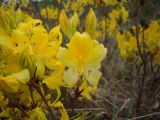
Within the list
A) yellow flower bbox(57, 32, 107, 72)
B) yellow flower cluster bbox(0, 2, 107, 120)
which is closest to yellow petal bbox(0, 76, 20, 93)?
yellow flower cluster bbox(0, 2, 107, 120)

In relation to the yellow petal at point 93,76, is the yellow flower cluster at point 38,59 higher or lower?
higher

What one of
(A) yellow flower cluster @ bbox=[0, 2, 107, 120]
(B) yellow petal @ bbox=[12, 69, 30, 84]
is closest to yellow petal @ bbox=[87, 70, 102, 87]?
(A) yellow flower cluster @ bbox=[0, 2, 107, 120]

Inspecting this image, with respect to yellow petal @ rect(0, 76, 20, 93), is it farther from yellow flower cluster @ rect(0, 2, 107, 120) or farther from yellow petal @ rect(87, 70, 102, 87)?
yellow petal @ rect(87, 70, 102, 87)

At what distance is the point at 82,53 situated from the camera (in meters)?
0.92

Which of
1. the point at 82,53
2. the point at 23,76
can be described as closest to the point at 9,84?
the point at 23,76

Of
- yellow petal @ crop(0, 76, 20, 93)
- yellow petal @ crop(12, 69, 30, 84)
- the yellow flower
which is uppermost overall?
the yellow flower

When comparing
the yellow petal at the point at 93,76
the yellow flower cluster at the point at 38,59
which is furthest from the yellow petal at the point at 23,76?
the yellow petal at the point at 93,76

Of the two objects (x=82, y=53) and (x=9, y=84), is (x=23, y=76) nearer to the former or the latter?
(x=9, y=84)

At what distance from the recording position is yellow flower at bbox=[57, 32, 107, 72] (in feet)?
2.96

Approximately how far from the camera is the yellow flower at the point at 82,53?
90 centimetres

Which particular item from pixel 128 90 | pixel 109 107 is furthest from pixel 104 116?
pixel 128 90

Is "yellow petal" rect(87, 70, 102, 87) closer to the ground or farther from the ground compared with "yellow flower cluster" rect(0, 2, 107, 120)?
closer to the ground

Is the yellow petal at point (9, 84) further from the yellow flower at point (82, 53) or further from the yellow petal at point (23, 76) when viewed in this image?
the yellow flower at point (82, 53)

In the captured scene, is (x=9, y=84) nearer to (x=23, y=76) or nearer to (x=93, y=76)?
(x=23, y=76)
